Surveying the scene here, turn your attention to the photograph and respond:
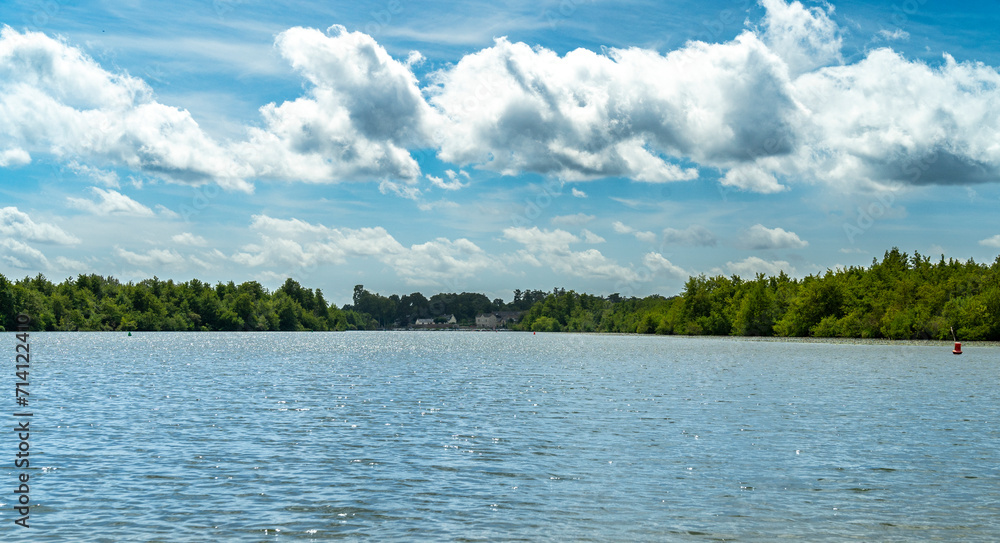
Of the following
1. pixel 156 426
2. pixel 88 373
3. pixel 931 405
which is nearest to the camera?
pixel 156 426

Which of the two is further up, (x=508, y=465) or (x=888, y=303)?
(x=888, y=303)

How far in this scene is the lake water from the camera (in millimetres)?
16906

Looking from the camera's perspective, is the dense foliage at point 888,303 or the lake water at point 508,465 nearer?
the lake water at point 508,465

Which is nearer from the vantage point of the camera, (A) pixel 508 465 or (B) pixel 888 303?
(A) pixel 508 465

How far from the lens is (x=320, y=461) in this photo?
24.0m

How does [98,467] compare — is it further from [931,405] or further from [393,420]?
[931,405]

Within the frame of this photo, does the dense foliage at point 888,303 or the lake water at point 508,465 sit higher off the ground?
the dense foliage at point 888,303

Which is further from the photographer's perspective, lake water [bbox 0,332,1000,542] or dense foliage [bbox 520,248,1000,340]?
dense foliage [bbox 520,248,1000,340]

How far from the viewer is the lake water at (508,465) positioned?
55.5 ft

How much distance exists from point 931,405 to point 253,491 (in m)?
35.3

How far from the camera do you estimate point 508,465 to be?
2352 centimetres

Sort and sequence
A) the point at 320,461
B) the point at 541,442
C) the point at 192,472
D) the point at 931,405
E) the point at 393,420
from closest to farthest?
1. the point at 192,472
2. the point at 320,461
3. the point at 541,442
4. the point at 393,420
5. the point at 931,405

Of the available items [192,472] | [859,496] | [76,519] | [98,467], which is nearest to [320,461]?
[192,472]

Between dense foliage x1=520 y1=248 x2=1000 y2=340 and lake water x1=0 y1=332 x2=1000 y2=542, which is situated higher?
dense foliage x1=520 y1=248 x2=1000 y2=340
